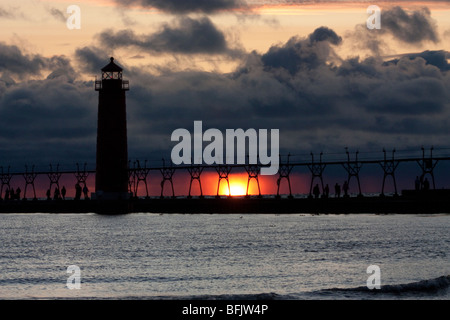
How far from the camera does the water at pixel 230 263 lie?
30.1 meters

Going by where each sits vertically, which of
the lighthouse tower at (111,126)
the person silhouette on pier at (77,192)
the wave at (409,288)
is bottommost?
the wave at (409,288)

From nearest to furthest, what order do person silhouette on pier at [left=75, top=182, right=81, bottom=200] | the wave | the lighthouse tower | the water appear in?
the wave → the water → the lighthouse tower → person silhouette on pier at [left=75, top=182, right=81, bottom=200]

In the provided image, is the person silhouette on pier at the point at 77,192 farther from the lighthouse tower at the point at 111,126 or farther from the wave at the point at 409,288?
the wave at the point at 409,288

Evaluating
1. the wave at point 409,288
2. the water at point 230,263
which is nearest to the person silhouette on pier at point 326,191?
the water at point 230,263

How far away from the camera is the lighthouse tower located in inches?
3418

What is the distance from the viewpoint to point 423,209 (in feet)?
282

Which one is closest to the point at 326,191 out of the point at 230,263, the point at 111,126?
the point at 111,126

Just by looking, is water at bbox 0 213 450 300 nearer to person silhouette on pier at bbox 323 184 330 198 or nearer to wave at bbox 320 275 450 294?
wave at bbox 320 275 450 294

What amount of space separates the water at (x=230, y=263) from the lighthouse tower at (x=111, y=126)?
1969 cm

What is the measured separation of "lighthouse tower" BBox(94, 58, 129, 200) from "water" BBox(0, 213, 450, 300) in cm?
1969

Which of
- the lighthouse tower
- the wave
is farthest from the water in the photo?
the lighthouse tower
